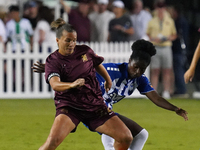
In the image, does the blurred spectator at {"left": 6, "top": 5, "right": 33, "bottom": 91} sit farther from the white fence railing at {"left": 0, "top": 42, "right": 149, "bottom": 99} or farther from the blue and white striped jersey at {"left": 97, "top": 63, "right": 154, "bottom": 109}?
the blue and white striped jersey at {"left": 97, "top": 63, "right": 154, "bottom": 109}

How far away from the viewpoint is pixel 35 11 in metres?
15.3

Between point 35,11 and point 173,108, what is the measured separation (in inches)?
379

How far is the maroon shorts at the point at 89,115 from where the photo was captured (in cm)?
578

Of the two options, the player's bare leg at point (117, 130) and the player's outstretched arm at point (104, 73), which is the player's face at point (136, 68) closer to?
the player's outstretched arm at point (104, 73)

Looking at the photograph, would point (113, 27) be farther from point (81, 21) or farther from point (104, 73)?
point (104, 73)

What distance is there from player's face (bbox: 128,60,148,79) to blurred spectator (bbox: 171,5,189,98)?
27.5ft

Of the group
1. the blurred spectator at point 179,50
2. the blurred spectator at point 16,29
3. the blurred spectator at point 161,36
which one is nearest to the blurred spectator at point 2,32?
the blurred spectator at point 16,29

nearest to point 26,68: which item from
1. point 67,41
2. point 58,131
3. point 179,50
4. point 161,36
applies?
point 161,36

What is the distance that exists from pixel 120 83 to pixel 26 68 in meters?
8.19

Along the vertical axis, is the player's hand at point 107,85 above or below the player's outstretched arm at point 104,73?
below

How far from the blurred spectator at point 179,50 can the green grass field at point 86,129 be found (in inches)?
35.3

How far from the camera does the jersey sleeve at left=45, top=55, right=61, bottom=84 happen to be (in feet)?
18.5

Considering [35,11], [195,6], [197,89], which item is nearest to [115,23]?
[35,11]

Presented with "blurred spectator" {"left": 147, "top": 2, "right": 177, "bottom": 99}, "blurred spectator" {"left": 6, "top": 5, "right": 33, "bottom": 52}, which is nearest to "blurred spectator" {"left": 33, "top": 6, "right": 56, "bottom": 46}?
"blurred spectator" {"left": 6, "top": 5, "right": 33, "bottom": 52}
